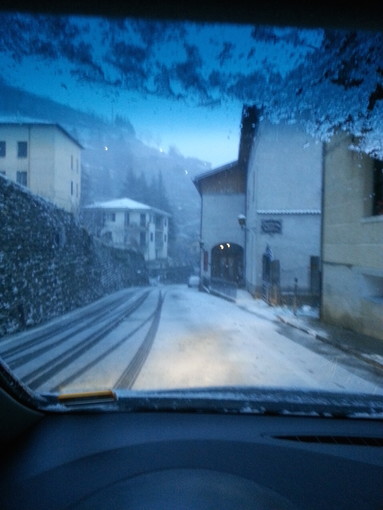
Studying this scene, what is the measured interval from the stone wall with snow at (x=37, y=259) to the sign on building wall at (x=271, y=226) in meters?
3.33

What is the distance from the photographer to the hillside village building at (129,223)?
610 cm

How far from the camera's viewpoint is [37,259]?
7801mm

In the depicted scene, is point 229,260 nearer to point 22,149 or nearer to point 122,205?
point 122,205

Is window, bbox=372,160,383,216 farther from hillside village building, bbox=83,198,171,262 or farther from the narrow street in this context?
hillside village building, bbox=83,198,171,262

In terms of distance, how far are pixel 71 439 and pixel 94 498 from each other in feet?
2.11

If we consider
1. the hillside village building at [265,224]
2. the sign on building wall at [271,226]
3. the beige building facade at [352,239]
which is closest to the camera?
the beige building facade at [352,239]

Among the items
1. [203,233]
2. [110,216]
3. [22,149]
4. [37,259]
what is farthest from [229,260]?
[22,149]

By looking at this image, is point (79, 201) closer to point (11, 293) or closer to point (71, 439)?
point (11, 293)

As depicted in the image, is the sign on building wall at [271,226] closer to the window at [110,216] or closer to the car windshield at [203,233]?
the car windshield at [203,233]

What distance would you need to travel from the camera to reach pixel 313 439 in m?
2.61

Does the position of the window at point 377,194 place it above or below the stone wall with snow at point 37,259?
above

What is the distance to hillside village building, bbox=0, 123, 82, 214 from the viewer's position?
165 inches

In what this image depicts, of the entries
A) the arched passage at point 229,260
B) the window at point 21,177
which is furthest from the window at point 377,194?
the window at point 21,177

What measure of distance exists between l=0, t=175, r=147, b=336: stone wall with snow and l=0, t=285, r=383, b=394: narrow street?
0.37 m
